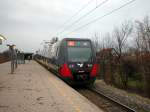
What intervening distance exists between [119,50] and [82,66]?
123 ft

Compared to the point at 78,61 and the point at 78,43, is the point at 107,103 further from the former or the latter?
the point at 78,43

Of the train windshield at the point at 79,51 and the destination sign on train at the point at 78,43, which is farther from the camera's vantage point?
the destination sign on train at the point at 78,43

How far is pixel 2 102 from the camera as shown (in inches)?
336

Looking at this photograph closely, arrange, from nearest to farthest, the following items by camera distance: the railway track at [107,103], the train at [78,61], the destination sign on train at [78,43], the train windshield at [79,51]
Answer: the railway track at [107,103], the train at [78,61], the train windshield at [79,51], the destination sign on train at [78,43]

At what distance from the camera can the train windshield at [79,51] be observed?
14.8 metres

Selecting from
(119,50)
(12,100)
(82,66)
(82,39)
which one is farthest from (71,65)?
(119,50)

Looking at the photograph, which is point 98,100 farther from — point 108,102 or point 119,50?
point 119,50

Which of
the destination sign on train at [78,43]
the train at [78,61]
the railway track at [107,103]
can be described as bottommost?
the railway track at [107,103]

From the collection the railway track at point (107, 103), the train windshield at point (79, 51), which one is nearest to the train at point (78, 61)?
the train windshield at point (79, 51)

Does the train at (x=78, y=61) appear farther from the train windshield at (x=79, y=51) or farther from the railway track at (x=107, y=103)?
the railway track at (x=107, y=103)

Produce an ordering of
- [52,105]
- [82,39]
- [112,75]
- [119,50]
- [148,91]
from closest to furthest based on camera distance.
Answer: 1. [52,105]
2. [82,39]
3. [148,91]
4. [112,75]
5. [119,50]

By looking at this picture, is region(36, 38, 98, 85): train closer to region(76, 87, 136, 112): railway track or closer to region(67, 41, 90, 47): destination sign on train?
region(67, 41, 90, 47): destination sign on train

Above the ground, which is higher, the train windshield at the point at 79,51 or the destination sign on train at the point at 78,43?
the destination sign on train at the point at 78,43

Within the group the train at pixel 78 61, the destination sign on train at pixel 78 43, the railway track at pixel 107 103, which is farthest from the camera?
the destination sign on train at pixel 78 43
